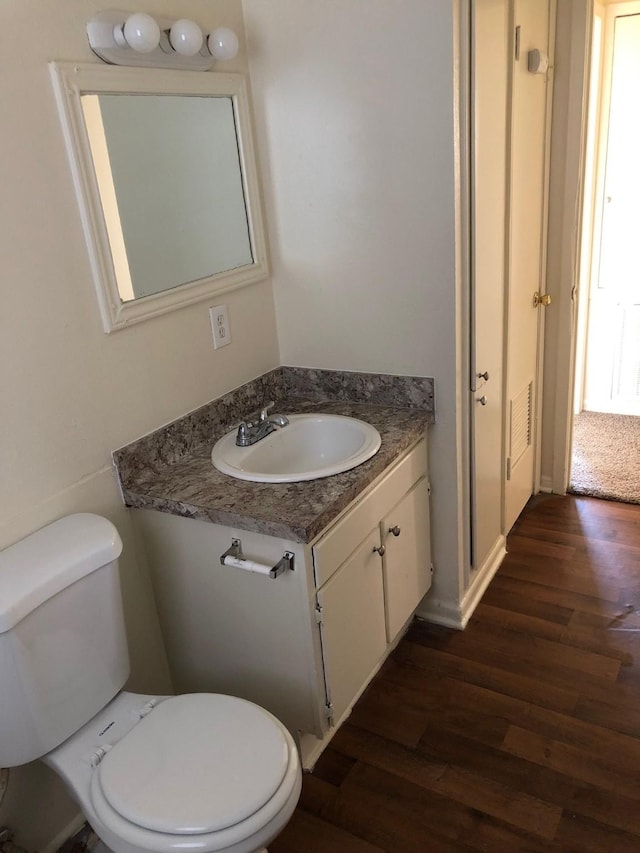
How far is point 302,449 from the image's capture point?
2.02 meters

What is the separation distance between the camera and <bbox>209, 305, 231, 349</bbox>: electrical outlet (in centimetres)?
192

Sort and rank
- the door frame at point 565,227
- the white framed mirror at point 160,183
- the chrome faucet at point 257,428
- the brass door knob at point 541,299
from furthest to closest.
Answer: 1. the brass door knob at point 541,299
2. the door frame at point 565,227
3. the chrome faucet at point 257,428
4. the white framed mirror at point 160,183

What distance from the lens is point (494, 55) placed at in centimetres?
187

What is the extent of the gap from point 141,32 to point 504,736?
1916 millimetres

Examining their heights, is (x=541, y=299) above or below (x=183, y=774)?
above

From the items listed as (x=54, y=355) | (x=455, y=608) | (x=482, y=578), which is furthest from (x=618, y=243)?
(x=54, y=355)

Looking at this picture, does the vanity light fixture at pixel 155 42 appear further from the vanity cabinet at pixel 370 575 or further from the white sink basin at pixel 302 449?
the vanity cabinet at pixel 370 575

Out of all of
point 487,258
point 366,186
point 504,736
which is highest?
point 366,186

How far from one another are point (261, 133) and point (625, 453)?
2.34 m

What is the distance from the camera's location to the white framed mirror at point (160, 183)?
1.50 metres

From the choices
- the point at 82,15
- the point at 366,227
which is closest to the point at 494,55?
the point at 366,227

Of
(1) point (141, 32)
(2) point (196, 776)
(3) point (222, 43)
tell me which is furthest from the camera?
(3) point (222, 43)

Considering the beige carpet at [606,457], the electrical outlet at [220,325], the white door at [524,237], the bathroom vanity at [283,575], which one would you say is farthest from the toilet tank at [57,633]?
the beige carpet at [606,457]

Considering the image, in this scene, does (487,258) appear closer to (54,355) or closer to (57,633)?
(54,355)
